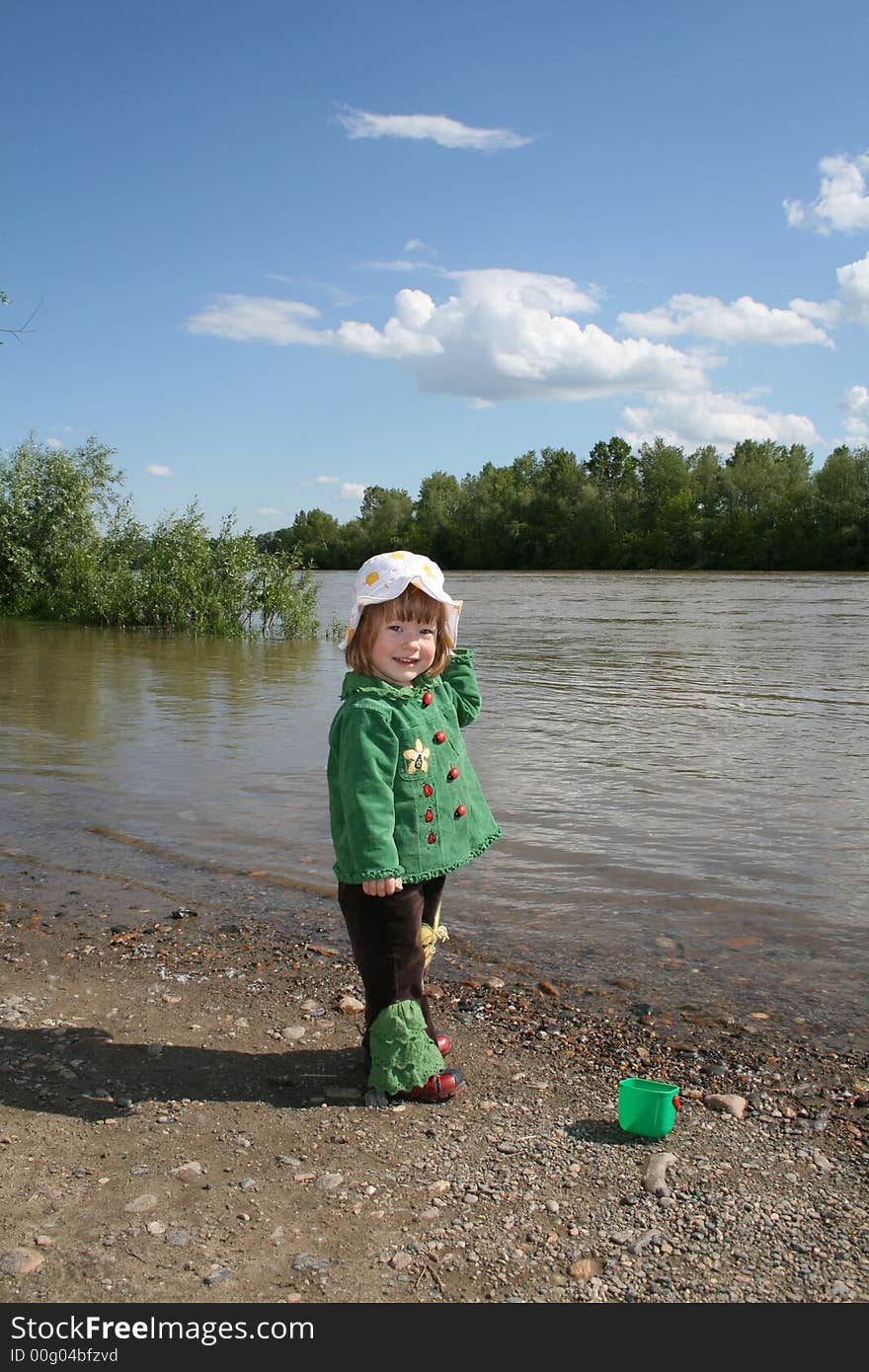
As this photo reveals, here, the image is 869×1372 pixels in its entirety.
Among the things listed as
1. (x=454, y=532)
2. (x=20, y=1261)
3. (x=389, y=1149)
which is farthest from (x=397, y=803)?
(x=454, y=532)

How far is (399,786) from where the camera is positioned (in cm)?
389

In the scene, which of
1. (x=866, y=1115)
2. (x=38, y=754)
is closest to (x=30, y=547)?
(x=38, y=754)

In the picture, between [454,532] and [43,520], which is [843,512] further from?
[43,520]

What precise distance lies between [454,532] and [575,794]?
104527 mm

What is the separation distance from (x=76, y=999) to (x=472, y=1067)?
1797mm

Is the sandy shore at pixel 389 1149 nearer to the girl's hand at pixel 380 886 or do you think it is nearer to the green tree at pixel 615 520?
the girl's hand at pixel 380 886

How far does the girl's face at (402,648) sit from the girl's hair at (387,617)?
0.04ft

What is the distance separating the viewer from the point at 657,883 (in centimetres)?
680

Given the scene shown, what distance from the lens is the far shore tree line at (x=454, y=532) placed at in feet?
90.2

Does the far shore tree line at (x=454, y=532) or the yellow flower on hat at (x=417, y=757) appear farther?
the far shore tree line at (x=454, y=532)

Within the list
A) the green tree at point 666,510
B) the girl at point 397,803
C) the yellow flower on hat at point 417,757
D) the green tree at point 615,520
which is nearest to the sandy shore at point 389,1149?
the girl at point 397,803

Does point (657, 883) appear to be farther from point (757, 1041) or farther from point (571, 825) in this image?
point (757, 1041)

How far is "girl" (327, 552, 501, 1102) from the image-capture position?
3770 millimetres

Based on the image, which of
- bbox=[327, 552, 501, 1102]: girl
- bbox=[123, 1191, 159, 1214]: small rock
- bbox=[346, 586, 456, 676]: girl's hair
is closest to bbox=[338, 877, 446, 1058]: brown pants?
bbox=[327, 552, 501, 1102]: girl
